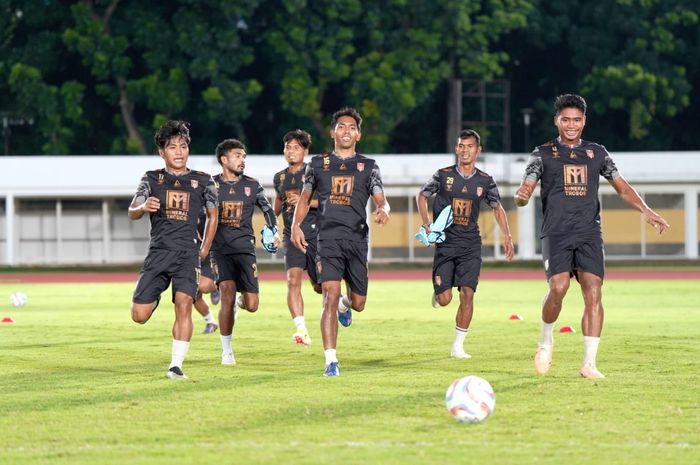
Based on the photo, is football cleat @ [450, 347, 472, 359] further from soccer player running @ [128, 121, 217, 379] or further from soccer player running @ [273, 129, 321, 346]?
soccer player running @ [128, 121, 217, 379]

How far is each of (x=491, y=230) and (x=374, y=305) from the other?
89.6 ft

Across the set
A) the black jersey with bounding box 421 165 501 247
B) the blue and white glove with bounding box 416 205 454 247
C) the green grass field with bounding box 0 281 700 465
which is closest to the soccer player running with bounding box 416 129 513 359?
the black jersey with bounding box 421 165 501 247

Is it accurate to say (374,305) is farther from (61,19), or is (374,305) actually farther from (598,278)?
(61,19)

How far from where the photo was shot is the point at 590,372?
473 inches

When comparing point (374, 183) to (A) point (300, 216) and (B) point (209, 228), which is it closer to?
(A) point (300, 216)

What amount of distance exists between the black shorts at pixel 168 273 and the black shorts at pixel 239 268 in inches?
76.9

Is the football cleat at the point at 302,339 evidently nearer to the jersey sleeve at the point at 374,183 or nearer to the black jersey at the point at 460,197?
the black jersey at the point at 460,197

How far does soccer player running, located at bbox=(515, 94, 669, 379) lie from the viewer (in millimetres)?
12039

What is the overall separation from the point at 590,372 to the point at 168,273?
3.57 metres

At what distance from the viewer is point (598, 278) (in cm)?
1206

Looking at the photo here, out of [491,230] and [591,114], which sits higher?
[591,114]

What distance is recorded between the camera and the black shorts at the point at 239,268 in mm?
14234

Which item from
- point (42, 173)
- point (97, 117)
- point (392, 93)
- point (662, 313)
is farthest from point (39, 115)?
point (662, 313)

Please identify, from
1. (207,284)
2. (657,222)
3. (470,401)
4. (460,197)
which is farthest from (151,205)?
(207,284)
